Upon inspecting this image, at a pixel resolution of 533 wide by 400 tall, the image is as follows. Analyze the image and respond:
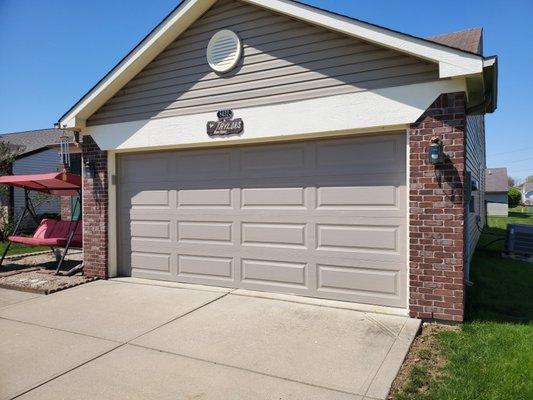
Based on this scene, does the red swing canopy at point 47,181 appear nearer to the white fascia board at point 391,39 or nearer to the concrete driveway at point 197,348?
the concrete driveway at point 197,348

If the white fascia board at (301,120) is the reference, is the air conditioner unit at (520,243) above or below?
below

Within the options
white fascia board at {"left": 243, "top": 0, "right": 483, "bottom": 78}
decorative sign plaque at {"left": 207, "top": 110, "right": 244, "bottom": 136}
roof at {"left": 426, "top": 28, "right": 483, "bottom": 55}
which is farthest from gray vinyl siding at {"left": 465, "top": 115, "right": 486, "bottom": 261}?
decorative sign plaque at {"left": 207, "top": 110, "right": 244, "bottom": 136}

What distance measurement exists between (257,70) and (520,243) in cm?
826

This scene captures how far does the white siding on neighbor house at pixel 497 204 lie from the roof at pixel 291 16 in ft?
119

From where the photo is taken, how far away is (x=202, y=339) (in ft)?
14.9

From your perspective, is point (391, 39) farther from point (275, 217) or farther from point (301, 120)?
point (275, 217)

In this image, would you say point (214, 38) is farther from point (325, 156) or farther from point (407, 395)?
point (407, 395)

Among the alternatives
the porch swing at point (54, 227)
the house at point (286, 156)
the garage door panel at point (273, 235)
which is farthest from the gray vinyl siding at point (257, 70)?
the garage door panel at point (273, 235)

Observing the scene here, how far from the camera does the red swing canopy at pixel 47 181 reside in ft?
26.7

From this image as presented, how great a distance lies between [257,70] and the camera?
622 cm

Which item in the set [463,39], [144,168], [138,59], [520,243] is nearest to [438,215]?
[144,168]

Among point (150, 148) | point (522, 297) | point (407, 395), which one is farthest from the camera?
point (150, 148)

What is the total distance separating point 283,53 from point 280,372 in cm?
443

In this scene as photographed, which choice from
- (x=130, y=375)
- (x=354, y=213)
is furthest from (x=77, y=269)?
(x=354, y=213)
